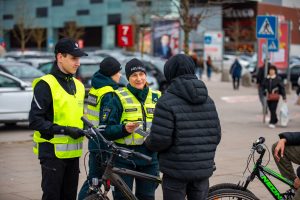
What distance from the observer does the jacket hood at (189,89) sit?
522cm

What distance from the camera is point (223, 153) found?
1245 centimetres

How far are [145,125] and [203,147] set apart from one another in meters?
0.94


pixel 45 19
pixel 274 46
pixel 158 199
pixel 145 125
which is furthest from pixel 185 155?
pixel 45 19

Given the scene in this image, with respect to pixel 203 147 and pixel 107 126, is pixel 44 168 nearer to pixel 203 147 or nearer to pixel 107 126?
pixel 107 126

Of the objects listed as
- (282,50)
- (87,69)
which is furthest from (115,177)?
(282,50)

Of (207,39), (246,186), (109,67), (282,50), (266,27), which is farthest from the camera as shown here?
(207,39)

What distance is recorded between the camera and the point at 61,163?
556 cm

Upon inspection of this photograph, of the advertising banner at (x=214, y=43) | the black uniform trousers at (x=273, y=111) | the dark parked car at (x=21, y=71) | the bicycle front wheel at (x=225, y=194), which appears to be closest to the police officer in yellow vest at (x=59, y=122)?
the bicycle front wheel at (x=225, y=194)

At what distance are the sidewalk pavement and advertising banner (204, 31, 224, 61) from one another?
2018cm

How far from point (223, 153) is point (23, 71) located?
10.1 meters

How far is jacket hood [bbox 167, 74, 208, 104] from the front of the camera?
5219 millimetres

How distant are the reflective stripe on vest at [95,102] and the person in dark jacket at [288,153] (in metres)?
1.77

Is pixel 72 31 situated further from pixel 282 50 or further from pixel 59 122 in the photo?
pixel 59 122

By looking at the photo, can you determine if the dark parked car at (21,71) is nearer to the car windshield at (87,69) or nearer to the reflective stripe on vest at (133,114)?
the car windshield at (87,69)
